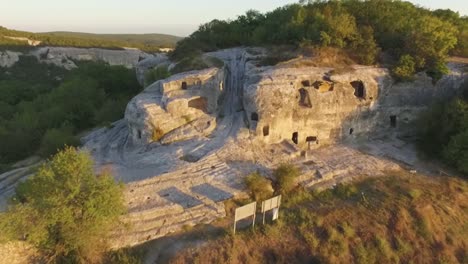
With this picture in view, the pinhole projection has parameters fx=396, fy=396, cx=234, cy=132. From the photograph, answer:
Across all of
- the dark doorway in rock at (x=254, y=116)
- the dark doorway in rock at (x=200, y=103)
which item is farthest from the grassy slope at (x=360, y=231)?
the dark doorway in rock at (x=200, y=103)

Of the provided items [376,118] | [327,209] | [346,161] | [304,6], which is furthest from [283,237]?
[304,6]

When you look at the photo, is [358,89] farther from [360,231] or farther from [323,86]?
[360,231]

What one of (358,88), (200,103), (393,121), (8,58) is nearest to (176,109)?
(200,103)

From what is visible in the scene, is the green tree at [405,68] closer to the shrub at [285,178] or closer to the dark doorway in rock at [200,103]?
the shrub at [285,178]

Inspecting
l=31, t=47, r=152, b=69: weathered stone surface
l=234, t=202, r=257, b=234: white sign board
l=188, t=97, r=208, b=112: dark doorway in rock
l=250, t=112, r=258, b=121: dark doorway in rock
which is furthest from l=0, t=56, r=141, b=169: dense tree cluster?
l=31, t=47, r=152, b=69: weathered stone surface

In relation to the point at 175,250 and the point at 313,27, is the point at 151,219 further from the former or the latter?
the point at 313,27

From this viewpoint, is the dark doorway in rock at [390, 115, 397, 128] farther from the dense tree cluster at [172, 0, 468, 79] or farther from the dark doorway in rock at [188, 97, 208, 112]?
the dark doorway in rock at [188, 97, 208, 112]
